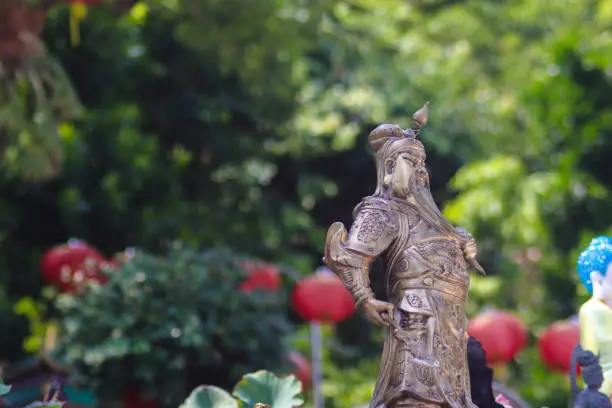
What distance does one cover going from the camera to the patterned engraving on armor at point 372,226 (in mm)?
3008

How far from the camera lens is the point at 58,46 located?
392 inches

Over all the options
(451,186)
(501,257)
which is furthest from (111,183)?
(501,257)

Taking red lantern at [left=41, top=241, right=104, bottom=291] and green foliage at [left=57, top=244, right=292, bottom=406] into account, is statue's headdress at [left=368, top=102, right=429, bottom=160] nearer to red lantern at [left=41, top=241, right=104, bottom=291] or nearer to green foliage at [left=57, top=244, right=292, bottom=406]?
green foliage at [left=57, top=244, right=292, bottom=406]

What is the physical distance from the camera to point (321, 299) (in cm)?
884

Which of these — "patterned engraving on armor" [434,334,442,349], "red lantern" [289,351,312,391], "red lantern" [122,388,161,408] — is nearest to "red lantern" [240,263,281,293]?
"red lantern" [289,351,312,391]

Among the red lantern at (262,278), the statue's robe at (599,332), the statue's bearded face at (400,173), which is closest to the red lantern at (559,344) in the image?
the red lantern at (262,278)

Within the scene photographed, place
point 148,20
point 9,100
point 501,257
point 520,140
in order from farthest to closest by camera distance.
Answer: point 520,140 < point 501,257 < point 148,20 < point 9,100

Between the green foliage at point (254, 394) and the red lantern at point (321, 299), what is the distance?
5536 millimetres

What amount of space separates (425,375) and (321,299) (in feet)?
Answer: 19.5

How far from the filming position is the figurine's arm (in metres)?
2.96

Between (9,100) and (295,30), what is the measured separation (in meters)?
2.57

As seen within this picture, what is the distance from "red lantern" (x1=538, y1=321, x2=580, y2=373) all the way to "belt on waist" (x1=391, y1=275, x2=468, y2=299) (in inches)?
220

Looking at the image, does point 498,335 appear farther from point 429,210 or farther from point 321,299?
point 429,210

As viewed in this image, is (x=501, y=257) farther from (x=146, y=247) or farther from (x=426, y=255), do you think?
(x=426, y=255)
